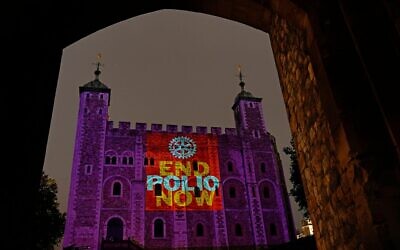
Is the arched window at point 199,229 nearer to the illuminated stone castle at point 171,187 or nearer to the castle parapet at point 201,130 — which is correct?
the illuminated stone castle at point 171,187

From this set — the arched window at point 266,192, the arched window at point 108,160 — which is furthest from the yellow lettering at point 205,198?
the arched window at point 108,160

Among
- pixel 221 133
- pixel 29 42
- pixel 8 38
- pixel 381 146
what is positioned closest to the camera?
pixel 381 146

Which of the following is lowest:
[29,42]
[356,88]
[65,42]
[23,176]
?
[23,176]

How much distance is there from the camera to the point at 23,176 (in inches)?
109

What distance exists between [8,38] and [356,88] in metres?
2.84

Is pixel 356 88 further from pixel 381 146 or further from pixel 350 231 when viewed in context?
pixel 350 231

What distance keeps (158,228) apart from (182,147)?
8.01 metres

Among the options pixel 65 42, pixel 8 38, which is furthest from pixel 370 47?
pixel 65 42

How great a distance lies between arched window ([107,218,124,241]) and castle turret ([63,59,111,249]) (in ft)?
3.52

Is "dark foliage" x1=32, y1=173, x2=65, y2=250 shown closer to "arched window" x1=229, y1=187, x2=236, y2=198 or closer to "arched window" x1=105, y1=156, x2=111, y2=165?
"arched window" x1=105, y1=156, x2=111, y2=165

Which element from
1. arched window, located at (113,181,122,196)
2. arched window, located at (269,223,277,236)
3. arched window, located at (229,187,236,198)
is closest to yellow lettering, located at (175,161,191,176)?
arched window, located at (229,187,236,198)

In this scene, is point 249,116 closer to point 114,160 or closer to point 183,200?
point 183,200

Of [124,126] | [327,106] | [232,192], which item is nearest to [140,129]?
[124,126]

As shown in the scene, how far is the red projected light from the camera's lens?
94.7 ft
